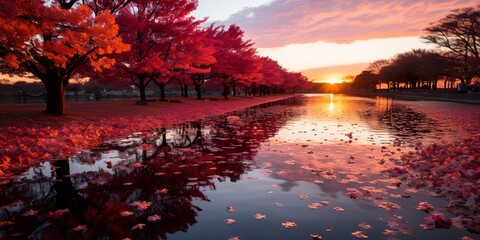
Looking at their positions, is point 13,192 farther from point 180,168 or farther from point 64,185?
point 180,168

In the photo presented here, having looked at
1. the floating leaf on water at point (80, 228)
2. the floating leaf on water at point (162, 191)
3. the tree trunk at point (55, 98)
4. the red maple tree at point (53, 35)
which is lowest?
the floating leaf on water at point (80, 228)

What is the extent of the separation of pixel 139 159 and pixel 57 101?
383 inches

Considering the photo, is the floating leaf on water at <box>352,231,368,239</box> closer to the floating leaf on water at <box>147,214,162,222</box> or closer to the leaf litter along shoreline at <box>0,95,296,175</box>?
the floating leaf on water at <box>147,214,162,222</box>

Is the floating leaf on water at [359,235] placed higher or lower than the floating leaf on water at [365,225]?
lower

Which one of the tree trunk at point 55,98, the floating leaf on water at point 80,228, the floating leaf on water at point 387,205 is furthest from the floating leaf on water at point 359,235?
the tree trunk at point 55,98

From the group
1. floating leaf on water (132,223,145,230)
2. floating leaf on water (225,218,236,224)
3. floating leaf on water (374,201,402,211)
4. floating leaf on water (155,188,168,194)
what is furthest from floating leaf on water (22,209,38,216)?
floating leaf on water (374,201,402,211)

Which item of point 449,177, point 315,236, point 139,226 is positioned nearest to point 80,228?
point 139,226

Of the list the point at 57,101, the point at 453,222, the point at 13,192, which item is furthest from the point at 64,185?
the point at 57,101

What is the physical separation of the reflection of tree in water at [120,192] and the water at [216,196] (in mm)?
15

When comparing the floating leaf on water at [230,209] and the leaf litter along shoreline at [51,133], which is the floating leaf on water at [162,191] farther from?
the leaf litter along shoreline at [51,133]

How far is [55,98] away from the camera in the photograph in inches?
592

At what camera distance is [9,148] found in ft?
27.6

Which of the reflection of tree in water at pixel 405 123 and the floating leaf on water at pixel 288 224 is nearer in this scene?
the floating leaf on water at pixel 288 224

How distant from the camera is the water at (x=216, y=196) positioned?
3977 mm
